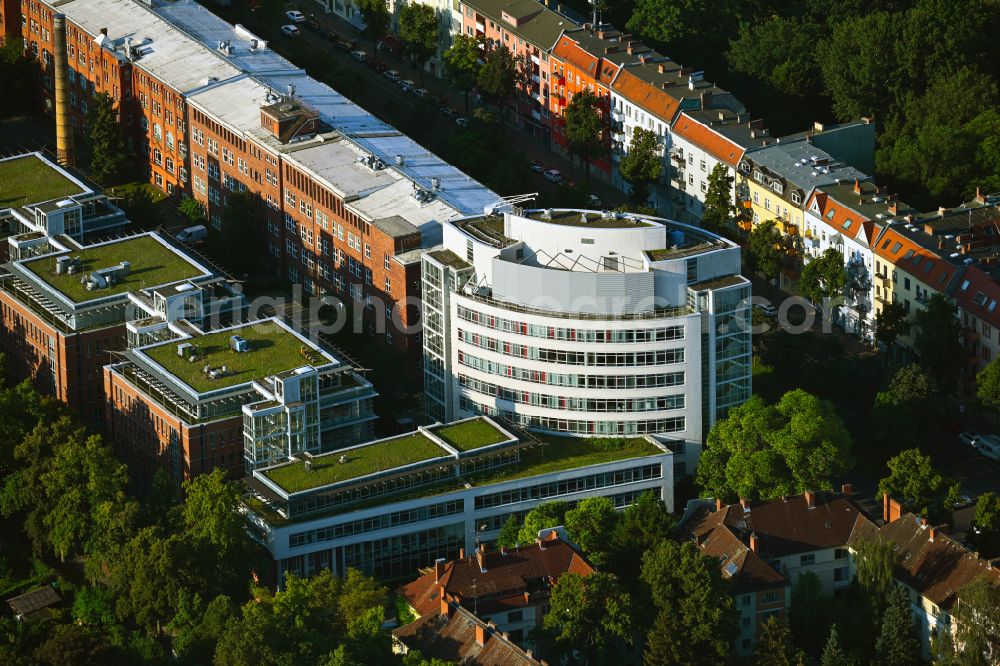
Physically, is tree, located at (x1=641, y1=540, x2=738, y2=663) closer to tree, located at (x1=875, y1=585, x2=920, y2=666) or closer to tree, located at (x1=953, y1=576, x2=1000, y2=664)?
tree, located at (x1=875, y1=585, x2=920, y2=666)

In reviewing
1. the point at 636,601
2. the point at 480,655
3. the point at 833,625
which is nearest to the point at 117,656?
the point at 480,655

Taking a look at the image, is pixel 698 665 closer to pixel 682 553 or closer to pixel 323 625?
pixel 682 553

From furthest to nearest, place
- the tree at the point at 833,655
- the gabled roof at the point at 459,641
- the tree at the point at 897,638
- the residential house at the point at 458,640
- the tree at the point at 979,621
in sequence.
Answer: the tree at the point at 897,638, the tree at the point at 833,655, the tree at the point at 979,621, the residential house at the point at 458,640, the gabled roof at the point at 459,641

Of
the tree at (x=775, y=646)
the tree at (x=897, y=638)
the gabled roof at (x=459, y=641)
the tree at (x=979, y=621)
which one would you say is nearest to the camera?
the gabled roof at (x=459, y=641)

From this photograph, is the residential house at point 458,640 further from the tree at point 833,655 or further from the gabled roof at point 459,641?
the tree at point 833,655

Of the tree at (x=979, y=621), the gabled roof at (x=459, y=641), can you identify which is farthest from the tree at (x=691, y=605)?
the tree at (x=979, y=621)

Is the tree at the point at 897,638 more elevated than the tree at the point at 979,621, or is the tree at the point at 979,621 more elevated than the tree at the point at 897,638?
the tree at the point at 979,621

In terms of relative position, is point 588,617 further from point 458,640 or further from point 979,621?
point 979,621

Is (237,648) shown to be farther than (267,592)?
No
